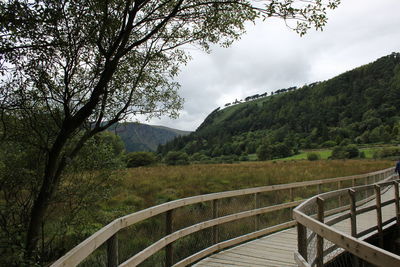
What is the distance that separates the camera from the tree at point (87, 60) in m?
4.76

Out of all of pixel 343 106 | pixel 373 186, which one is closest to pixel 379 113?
pixel 343 106

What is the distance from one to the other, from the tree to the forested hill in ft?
302

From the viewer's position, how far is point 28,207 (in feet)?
21.5

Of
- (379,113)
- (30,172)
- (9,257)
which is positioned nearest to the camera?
(9,257)

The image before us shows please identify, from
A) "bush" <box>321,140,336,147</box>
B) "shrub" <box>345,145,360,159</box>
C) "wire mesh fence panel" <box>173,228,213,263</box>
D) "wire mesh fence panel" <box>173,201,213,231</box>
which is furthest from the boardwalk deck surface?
"bush" <box>321,140,336,147</box>

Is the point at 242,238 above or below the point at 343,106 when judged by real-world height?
below

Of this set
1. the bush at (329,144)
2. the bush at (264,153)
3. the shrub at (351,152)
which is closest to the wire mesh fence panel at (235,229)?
the shrub at (351,152)

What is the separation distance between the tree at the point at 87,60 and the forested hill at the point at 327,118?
3622 inches

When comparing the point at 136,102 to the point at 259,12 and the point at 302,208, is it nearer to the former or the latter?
the point at 259,12

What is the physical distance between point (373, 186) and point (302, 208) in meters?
4.02

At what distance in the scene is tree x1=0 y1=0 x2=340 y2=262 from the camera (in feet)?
15.6

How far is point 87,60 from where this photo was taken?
5934 millimetres

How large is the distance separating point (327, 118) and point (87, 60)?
150247 millimetres

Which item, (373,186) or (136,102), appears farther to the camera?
(373,186)
